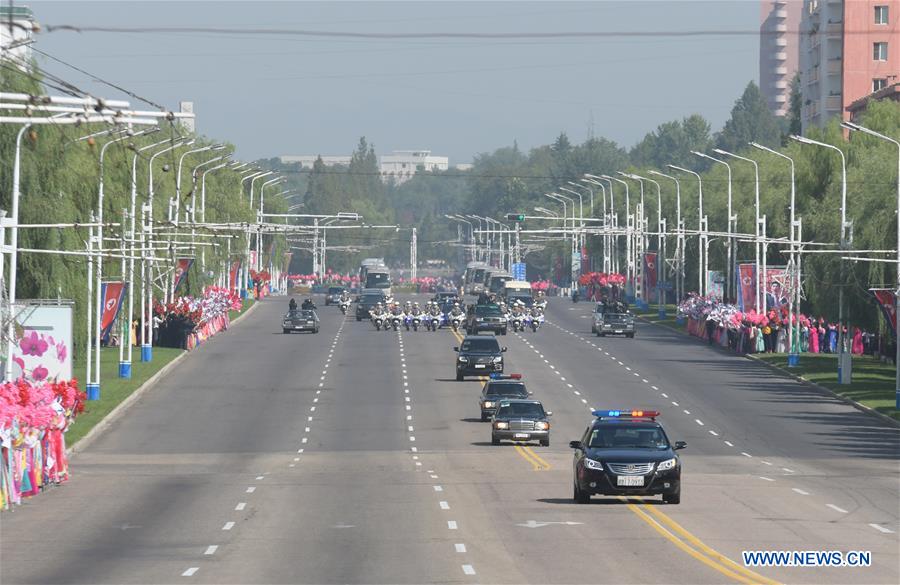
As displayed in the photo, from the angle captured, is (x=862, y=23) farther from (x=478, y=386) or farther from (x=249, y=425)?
(x=249, y=425)

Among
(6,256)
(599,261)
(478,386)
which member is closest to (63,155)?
(6,256)

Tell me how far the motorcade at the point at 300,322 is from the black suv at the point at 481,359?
91.5ft

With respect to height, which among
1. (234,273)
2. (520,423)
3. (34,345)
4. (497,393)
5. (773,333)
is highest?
(234,273)

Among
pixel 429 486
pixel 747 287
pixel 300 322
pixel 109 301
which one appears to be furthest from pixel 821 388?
pixel 300 322

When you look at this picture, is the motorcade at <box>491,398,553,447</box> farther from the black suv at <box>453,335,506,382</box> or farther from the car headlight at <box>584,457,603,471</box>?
the black suv at <box>453,335,506,382</box>

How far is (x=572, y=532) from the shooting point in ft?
94.8

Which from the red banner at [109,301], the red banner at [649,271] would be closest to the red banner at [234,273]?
the red banner at [649,271]

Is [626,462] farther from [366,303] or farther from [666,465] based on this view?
[366,303]

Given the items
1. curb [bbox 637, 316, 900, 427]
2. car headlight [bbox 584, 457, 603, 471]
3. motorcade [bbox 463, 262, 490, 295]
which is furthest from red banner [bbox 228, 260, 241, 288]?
car headlight [bbox 584, 457, 603, 471]

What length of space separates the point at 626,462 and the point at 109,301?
115 feet

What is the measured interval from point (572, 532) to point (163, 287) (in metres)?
67.2

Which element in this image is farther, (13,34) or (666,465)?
(666,465)

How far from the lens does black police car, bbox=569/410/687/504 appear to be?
3300 centimetres

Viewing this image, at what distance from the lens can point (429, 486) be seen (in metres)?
38.7
